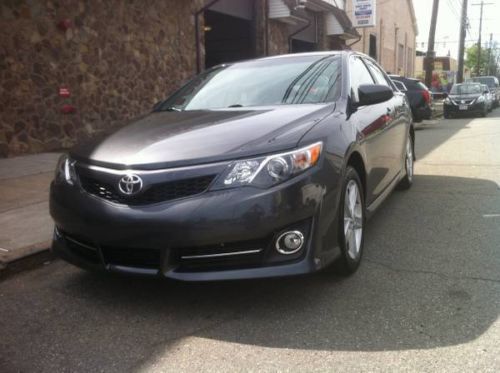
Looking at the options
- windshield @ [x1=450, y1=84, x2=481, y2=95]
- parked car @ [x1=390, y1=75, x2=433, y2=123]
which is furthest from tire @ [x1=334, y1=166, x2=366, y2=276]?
windshield @ [x1=450, y1=84, x2=481, y2=95]

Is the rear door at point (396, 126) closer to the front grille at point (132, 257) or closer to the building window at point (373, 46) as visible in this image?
the front grille at point (132, 257)

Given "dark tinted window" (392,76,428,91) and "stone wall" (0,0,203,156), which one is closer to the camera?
"stone wall" (0,0,203,156)

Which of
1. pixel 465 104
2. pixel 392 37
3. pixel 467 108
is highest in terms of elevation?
pixel 392 37

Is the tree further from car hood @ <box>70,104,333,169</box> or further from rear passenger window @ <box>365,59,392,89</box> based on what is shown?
car hood @ <box>70,104,333,169</box>

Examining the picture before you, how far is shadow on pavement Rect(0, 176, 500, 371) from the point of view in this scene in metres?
3.02

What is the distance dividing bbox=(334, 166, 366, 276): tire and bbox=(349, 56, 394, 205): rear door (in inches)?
12.3

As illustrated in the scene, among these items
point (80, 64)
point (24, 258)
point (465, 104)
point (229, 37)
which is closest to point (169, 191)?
point (24, 258)

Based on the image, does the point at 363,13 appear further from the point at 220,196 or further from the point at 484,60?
the point at 484,60

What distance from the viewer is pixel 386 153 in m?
5.14

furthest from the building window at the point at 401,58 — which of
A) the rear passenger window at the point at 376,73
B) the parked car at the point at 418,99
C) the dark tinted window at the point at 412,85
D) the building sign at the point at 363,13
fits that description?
the rear passenger window at the point at 376,73

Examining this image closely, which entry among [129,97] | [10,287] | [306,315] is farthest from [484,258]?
[129,97]

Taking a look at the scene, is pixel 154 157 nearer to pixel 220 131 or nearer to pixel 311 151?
pixel 220 131

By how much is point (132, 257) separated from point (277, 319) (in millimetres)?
932

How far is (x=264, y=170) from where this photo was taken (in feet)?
10.4
